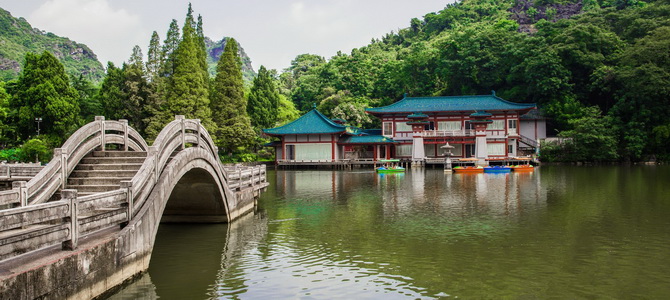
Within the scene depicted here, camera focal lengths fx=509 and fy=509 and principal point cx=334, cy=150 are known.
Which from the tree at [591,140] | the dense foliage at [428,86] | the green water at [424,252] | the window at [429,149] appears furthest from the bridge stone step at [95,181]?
the tree at [591,140]

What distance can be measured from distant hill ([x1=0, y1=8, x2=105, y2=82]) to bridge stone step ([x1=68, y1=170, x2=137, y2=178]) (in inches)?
2973

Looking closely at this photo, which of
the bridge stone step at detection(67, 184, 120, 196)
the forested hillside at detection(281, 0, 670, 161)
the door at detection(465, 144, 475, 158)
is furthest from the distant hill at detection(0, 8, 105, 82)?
the bridge stone step at detection(67, 184, 120, 196)

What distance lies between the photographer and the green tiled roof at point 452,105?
1950 inches

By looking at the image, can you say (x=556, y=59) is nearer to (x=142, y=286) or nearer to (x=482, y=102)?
(x=482, y=102)

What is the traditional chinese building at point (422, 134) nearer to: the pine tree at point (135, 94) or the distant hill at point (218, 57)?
the pine tree at point (135, 94)

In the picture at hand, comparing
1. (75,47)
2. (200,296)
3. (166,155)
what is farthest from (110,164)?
(75,47)

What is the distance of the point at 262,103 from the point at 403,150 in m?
17.4

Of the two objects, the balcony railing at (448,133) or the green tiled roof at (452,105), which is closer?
the balcony railing at (448,133)

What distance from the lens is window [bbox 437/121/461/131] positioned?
51.4m

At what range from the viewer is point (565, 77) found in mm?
51781

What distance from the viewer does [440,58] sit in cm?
6481

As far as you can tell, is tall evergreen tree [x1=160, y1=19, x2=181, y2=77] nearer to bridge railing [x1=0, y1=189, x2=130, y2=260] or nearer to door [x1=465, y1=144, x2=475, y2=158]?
door [x1=465, y1=144, x2=475, y2=158]

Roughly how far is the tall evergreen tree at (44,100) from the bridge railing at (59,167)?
104 feet

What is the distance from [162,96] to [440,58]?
1411 inches
